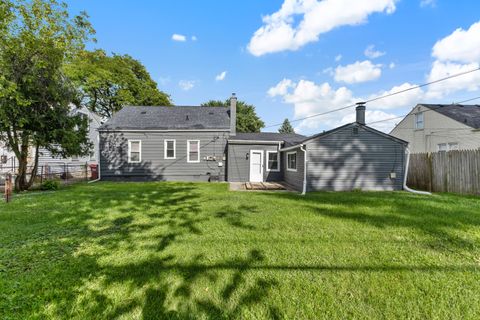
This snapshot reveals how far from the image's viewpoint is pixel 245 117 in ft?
127

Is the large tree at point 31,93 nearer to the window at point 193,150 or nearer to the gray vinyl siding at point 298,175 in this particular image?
A: the window at point 193,150

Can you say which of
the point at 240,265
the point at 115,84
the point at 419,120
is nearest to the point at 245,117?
the point at 115,84

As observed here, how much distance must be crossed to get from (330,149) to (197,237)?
8.23 metres

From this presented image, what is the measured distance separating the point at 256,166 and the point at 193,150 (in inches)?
158

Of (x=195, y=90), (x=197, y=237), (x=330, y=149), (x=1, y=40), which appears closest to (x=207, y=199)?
(x=197, y=237)

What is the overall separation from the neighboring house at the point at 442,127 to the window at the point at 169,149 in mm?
15403

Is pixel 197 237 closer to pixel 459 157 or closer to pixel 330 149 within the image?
pixel 330 149

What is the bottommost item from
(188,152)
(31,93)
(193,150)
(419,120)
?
(188,152)

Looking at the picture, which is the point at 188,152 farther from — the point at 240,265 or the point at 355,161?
the point at 240,265

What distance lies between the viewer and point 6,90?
8461mm

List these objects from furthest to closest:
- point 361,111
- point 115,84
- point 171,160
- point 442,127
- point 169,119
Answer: point 115,84
point 442,127
point 169,119
point 171,160
point 361,111

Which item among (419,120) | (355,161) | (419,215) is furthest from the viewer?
(419,120)

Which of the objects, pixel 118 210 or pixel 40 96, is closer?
pixel 118 210

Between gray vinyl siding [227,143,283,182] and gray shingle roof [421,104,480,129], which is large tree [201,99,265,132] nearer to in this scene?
gray shingle roof [421,104,480,129]
